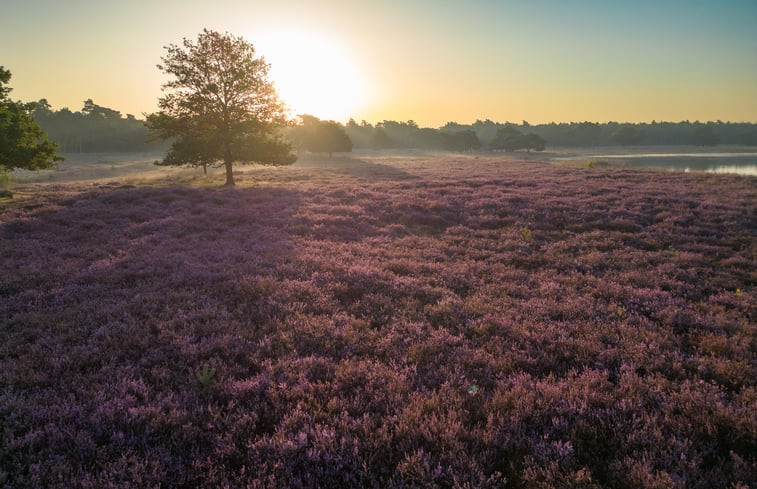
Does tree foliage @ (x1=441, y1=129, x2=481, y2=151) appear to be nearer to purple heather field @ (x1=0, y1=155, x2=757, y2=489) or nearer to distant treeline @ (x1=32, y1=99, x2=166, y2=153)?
Result: distant treeline @ (x1=32, y1=99, x2=166, y2=153)

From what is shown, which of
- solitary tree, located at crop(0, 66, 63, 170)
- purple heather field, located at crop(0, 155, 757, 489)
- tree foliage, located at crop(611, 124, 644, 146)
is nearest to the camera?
purple heather field, located at crop(0, 155, 757, 489)

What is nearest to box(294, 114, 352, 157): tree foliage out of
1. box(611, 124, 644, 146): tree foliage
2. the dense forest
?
the dense forest

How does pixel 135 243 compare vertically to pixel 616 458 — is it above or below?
above

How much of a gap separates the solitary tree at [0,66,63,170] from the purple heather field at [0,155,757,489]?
12243 millimetres

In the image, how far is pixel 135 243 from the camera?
13.2m

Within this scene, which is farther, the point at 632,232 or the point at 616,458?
the point at 632,232

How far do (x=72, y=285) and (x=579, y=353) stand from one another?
38.0 ft

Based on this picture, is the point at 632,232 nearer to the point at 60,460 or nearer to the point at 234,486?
the point at 234,486

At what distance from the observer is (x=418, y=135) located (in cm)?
17350

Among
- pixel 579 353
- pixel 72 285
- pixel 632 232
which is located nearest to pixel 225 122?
pixel 72 285

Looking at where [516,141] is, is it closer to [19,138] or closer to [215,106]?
[215,106]

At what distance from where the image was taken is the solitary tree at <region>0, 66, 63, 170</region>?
22.0 metres

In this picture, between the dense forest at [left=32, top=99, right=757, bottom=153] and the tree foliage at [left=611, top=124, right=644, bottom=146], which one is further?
the tree foliage at [left=611, top=124, right=644, bottom=146]

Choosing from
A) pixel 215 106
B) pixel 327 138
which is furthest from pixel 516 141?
pixel 215 106
